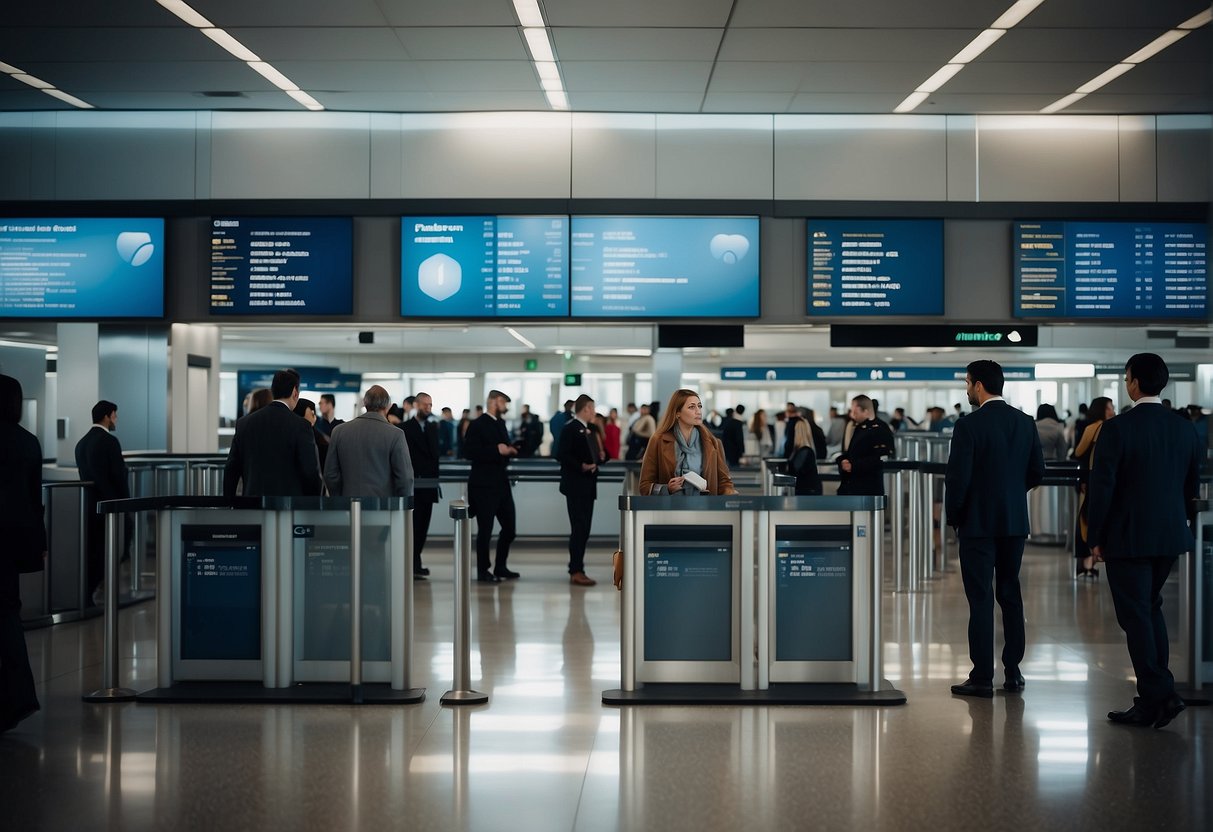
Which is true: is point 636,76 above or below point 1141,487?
above

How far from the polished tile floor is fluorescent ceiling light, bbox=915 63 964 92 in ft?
12.7

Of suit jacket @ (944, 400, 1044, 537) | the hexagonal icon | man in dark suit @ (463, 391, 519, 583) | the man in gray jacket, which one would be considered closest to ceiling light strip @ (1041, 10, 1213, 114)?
suit jacket @ (944, 400, 1044, 537)

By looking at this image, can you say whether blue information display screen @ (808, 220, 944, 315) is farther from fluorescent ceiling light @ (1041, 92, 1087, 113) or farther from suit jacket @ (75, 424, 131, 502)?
suit jacket @ (75, 424, 131, 502)

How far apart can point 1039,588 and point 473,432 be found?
4.59 m

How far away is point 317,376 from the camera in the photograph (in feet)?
87.6

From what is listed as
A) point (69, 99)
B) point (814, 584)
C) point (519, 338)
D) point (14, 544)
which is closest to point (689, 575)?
point (814, 584)

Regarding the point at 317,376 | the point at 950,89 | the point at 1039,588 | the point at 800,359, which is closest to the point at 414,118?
the point at 950,89

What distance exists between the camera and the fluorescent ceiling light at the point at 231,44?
709 cm

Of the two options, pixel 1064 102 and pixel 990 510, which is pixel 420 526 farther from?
pixel 1064 102

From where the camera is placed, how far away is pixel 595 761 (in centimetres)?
432

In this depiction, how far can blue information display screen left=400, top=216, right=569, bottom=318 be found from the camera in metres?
9.03

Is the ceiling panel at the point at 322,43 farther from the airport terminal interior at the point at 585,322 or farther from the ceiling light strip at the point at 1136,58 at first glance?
the ceiling light strip at the point at 1136,58

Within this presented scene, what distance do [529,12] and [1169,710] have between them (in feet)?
15.6

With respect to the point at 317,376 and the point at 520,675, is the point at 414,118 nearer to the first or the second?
the point at 520,675
